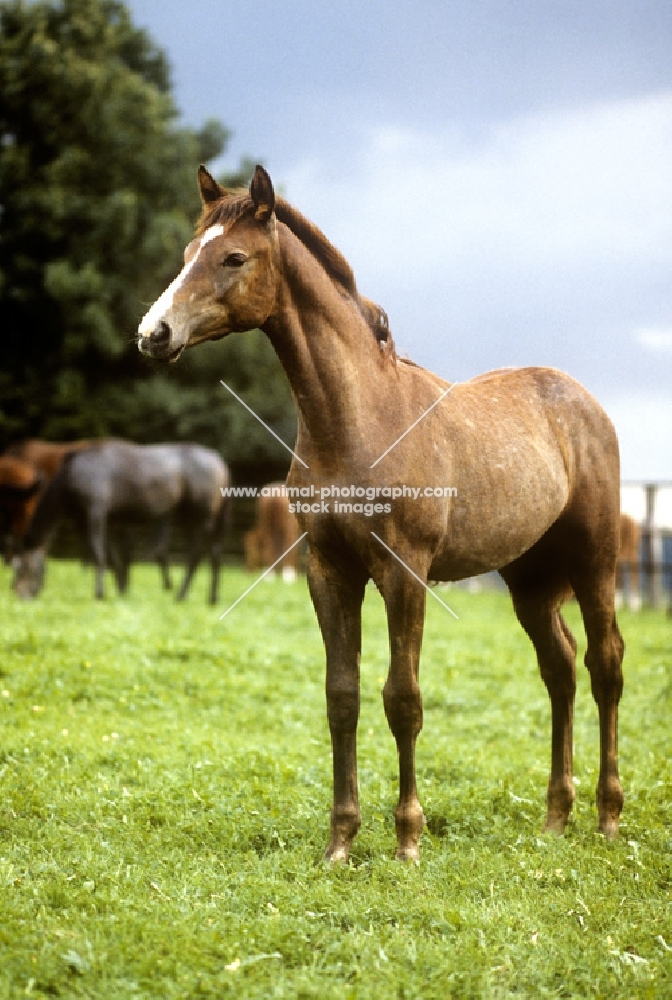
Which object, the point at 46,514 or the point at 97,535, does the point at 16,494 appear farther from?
the point at 97,535

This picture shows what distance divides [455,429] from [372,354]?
50 cm

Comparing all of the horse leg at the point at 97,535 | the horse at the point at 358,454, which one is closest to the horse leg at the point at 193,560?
the horse leg at the point at 97,535

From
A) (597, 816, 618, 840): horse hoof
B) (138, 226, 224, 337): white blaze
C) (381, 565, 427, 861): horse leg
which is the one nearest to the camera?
(138, 226, 224, 337): white blaze

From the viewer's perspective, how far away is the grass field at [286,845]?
9.98 feet

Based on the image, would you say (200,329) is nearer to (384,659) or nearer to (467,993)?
(467,993)

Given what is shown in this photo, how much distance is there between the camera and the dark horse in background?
12.9m

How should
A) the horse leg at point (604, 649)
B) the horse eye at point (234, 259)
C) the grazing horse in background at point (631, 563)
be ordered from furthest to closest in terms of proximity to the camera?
the grazing horse in background at point (631, 563) → the horse leg at point (604, 649) → the horse eye at point (234, 259)

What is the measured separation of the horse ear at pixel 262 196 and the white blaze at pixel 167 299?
15 cm

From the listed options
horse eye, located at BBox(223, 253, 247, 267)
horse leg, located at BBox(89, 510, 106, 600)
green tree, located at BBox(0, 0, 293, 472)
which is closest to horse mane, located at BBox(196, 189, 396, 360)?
horse eye, located at BBox(223, 253, 247, 267)

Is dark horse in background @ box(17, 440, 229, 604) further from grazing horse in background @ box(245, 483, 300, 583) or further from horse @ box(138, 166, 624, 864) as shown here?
horse @ box(138, 166, 624, 864)

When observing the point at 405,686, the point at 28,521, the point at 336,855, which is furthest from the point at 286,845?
the point at 28,521

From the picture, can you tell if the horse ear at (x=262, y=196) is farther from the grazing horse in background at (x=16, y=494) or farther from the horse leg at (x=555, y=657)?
the grazing horse in background at (x=16, y=494)

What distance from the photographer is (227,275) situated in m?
3.54

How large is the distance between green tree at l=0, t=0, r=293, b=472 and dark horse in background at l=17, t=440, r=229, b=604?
10.8 m
